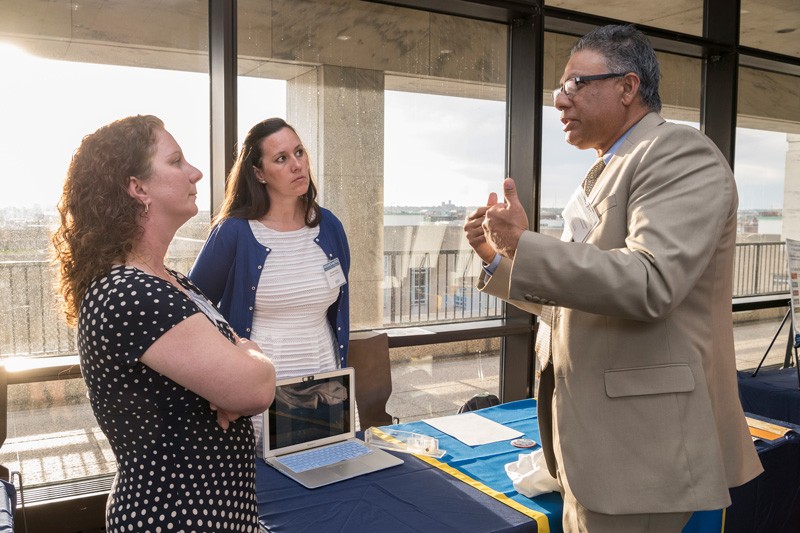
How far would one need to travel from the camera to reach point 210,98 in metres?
3.01

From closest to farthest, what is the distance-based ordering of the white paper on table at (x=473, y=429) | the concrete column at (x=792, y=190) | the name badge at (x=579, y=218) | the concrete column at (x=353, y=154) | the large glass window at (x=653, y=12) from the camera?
the name badge at (x=579, y=218), the white paper on table at (x=473, y=429), the concrete column at (x=353, y=154), the large glass window at (x=653, y=12), the concrete column at (x=792, y=190)

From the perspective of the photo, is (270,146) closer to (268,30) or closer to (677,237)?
(268,30)

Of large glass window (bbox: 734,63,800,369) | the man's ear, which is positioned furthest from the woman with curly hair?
large glass window (bbox: 734,63,800,369)

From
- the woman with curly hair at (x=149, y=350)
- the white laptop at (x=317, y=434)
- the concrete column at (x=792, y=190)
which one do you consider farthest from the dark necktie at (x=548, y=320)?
the concrete column at (x=792, y=190)

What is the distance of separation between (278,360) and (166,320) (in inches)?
47.2

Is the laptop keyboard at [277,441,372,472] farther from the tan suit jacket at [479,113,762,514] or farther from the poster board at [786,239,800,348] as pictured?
the poster board at [786,239,800,348]

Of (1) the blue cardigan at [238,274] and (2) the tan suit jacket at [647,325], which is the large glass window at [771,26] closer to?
(1) the blue cardigan at [238,274]

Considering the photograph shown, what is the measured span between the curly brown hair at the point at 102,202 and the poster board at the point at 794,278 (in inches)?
141

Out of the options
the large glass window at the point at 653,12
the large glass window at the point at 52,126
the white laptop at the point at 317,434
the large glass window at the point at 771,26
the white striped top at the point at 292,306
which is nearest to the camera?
the white laptop at the point at 317,434

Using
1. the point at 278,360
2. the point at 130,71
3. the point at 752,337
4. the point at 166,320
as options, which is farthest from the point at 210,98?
the point at 752,337

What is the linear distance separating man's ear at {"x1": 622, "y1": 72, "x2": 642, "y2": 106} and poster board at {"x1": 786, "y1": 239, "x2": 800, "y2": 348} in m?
2.79

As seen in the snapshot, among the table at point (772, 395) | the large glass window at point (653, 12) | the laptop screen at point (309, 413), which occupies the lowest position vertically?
the table at point (772, 395)

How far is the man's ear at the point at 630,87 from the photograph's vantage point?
4.79 feet

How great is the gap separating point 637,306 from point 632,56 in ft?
1.93
